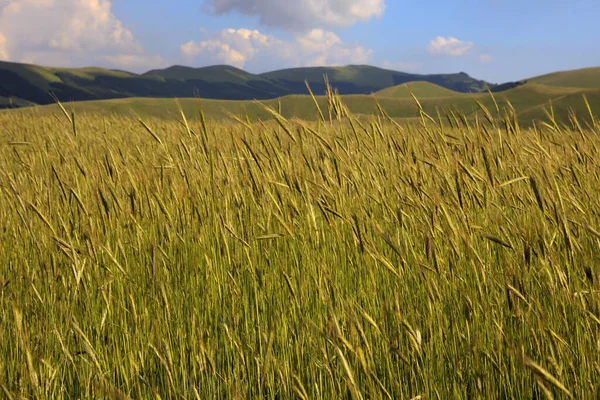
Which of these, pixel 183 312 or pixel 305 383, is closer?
pixel 305 383

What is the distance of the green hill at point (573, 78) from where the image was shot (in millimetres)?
67438

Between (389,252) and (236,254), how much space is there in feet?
2.21

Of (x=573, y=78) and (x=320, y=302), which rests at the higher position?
(x=573, y=78)

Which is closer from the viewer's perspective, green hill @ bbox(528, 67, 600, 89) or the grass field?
the grass field

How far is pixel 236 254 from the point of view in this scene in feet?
7.30

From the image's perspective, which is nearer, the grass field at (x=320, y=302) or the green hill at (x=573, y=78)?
the grass field at (x=320, y=302)

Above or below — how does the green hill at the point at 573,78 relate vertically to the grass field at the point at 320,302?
above

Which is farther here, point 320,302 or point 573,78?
point 573,78

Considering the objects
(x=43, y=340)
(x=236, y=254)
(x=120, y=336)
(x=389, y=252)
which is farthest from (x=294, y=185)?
(x=43, y=340)

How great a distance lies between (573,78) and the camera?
70.1 m

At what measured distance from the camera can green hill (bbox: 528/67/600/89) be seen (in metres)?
67.4

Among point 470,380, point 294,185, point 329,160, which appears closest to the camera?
point 470,380

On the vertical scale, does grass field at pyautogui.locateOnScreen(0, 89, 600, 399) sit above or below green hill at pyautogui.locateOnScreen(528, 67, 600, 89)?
below

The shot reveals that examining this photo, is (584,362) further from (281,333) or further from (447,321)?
(281,333)
